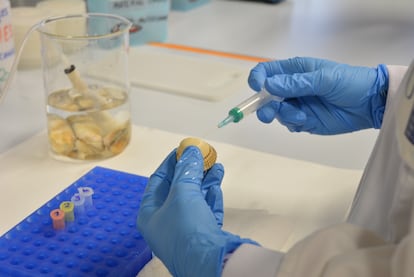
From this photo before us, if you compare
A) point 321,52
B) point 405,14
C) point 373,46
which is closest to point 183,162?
point 321,52

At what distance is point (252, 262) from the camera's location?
1.56ft

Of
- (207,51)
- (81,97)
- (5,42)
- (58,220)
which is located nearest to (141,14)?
(207,51)

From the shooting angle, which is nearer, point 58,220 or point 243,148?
point 58,220

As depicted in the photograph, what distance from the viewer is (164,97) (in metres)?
1.11

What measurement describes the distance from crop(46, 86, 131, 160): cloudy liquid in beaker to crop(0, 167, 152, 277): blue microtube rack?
10 cm

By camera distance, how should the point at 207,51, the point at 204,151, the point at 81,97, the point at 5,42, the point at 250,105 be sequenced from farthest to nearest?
the point at 207,51 < the point at 5,42 < the point at 81,97 < the point at 250,105 < the point at 204,151

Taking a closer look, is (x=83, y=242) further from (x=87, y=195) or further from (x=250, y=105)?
(x=250, y=105)

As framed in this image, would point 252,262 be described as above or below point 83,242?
above

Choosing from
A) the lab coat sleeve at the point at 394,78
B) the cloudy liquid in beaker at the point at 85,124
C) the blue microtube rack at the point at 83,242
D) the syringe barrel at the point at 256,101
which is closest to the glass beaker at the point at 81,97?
the cloudy liquid in beaker at the point at 85,124

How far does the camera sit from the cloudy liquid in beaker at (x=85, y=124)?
0.84 meters

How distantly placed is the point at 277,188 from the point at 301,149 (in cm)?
15

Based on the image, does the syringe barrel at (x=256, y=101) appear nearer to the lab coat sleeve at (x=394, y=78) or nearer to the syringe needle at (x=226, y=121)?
the syringe needle at (x=226, y=121)

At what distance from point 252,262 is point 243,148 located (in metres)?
0.45

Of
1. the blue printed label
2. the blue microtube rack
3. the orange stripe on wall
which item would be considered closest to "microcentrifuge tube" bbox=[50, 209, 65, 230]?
the blue microtube rack
